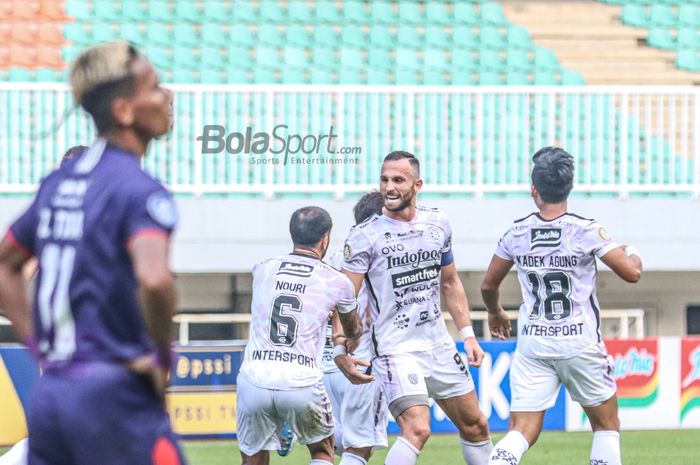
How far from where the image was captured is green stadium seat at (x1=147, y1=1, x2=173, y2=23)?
1802cm

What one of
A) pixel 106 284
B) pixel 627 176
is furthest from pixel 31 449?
pixel 627 176

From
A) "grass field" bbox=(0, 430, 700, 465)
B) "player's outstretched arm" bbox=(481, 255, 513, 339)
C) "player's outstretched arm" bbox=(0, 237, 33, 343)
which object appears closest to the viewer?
"player's outstretched arm" bbox=(0, 237, 33, 343)

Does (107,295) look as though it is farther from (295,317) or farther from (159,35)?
(159,35)

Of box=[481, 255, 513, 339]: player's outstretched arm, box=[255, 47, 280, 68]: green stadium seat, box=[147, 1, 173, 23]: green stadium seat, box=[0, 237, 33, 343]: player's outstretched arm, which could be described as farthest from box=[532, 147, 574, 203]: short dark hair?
box=[147, 1, 173, 23]: green stadium seat

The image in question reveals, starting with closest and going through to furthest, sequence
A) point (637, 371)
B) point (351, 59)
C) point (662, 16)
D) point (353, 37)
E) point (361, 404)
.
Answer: point (361, 404)
point (637, 371)
point (351, 59)
point (353, 37)
point (662, 16)

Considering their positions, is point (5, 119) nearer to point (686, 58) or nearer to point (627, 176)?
point (627, 176)

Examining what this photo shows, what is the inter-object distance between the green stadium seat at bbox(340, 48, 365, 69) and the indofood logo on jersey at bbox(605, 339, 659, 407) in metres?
5.55

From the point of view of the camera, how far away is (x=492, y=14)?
1884cm

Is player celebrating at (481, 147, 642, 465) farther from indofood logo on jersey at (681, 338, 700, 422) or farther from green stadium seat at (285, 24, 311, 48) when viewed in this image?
green stadium seat at (285, 24, 311, 48)

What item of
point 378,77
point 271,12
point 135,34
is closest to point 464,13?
point 378,77

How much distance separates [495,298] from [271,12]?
11105 millimetres

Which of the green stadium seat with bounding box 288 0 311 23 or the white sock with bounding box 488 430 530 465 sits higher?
the green stadium seat with bounding box 288 0 311 23

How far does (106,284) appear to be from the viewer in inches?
135

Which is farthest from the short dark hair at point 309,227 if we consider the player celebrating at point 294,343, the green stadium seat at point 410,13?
the green stadium seat at point 410,13
